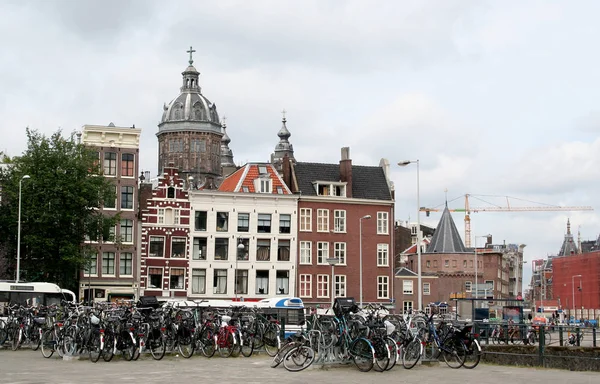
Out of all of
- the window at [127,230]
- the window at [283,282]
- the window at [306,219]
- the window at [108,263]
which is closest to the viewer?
the window at [108,263]

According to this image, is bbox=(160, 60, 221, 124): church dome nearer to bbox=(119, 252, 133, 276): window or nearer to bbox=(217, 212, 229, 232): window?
bbox=(217, 212, 229, 232): window

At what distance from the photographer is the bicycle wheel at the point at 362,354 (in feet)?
75.8

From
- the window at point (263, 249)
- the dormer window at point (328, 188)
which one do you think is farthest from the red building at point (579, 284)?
the window at point (263, 249)

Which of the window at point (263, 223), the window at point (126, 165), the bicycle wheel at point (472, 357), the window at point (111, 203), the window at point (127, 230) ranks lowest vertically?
the bicycle wheel at point (472, 357)

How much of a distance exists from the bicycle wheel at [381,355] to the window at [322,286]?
1874 inches

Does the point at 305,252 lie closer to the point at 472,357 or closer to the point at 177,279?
the point at 177,279

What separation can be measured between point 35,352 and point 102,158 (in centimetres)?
3684

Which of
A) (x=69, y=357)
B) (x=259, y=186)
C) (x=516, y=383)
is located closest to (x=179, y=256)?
(x=259, y=186)

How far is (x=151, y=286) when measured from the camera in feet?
216

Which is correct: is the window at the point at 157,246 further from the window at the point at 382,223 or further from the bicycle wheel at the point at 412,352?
the bicycle wheel at the point at 412,352

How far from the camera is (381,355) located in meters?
23.1

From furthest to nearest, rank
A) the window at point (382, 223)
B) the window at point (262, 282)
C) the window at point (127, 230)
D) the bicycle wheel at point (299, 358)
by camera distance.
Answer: the window at point (382, 223) → the window at point (262, 282) → the window at point (127, 230) → the bicycle wheel at point (299, 358)

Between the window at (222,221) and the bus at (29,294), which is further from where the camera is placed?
the window at (222,221)

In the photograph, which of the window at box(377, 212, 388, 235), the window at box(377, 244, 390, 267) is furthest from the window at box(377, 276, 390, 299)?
the window at box(377, 212, 388, 235)
